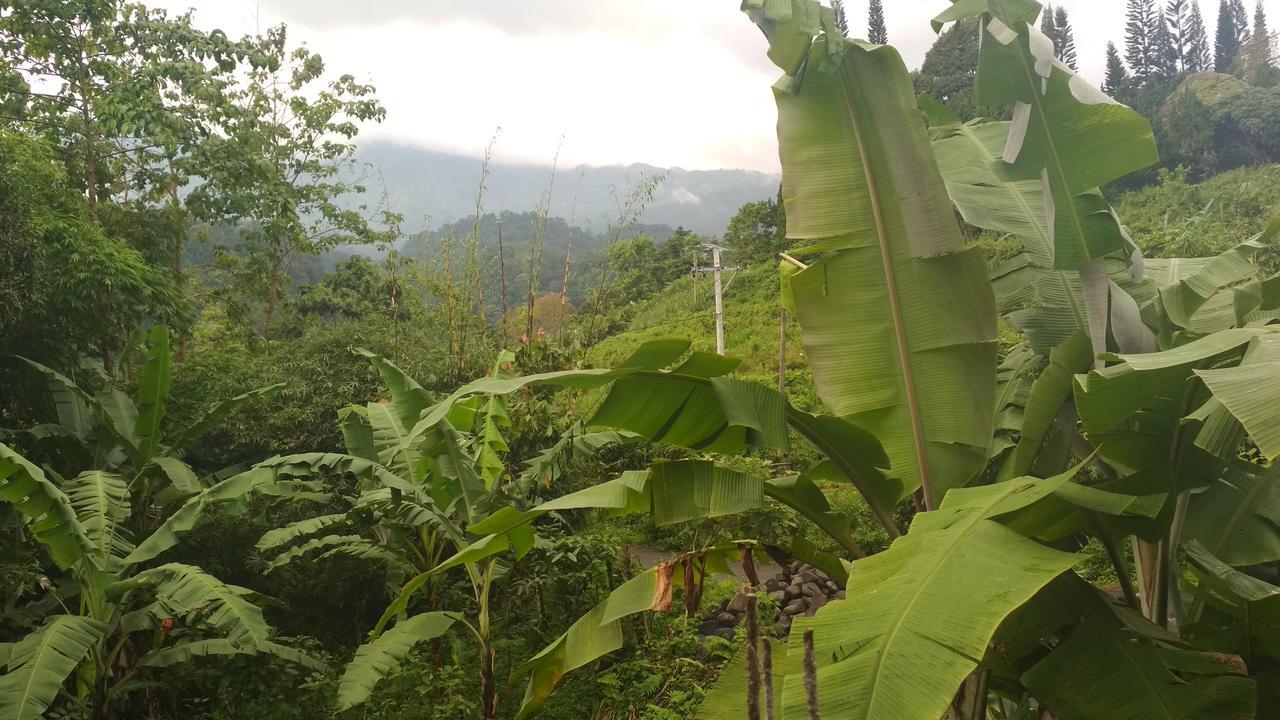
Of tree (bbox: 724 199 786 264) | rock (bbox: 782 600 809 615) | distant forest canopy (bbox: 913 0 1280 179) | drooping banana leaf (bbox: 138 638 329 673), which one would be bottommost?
rock (bbox: 782 600 809 615)

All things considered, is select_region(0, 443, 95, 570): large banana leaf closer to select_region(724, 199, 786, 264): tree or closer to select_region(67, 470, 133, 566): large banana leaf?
select_region(67, 470, 133, 566): large banana leaf

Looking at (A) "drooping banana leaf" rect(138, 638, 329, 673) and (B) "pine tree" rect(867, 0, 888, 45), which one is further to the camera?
(B) "pine tree" rect(867, 0, 888, 45)

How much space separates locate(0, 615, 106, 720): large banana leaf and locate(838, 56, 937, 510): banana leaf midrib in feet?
11.3

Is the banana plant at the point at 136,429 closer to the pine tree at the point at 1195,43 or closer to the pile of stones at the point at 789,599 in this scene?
the pile of stones at the point at 789,599

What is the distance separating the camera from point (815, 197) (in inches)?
99.9

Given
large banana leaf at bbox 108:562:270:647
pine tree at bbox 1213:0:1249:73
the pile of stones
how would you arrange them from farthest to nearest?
pine tree at bbox 1213:0:1249:73 < the pile of stones < large banana leaf at bbox 108:562:270:647

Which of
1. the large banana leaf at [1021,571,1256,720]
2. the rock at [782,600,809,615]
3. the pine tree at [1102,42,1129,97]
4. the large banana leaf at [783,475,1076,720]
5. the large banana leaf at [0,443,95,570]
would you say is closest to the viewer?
the large banana leaf at [783,475,1076,720]

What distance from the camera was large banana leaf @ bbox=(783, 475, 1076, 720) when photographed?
1427 millimetres

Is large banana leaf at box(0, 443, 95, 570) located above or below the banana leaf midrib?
below

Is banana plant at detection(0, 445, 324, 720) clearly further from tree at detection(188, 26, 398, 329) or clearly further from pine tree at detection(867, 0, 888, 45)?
pine tree at detection(867, 0, 888, 45)

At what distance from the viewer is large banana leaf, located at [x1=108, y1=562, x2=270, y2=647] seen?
3443 mm

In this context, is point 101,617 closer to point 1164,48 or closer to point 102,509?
point 102,509

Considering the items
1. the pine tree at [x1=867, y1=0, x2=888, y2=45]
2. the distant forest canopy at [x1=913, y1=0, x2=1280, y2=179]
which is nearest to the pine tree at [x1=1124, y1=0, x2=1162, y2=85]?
the distant forest canopy at [x1=913, y1=0, x2=1280, y2=179]

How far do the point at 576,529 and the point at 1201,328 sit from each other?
14.1 feet
